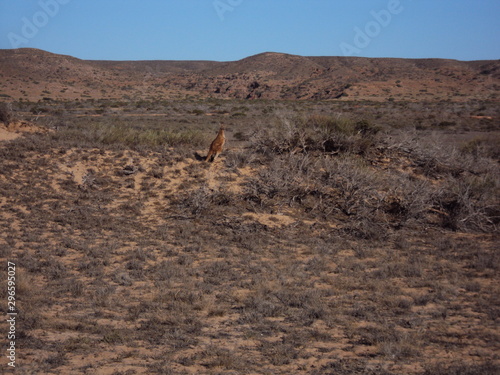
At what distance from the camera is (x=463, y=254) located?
748 centimetres

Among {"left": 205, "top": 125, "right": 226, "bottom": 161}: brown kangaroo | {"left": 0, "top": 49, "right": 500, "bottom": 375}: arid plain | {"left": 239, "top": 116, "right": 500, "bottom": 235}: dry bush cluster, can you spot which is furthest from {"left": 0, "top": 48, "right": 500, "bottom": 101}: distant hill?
{"left": 239, "top": 116, "right": 500, "bottom": 235}: dry bush cluster

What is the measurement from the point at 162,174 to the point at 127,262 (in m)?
4.22

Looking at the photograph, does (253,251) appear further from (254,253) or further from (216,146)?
(216,146)

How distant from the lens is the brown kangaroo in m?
11.3

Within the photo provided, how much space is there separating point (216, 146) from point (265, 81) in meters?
66.0

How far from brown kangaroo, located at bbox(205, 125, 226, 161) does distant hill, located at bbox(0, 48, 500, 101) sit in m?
46.4

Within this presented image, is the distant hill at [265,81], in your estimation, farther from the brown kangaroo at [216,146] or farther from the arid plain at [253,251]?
the brown kangaroo at [216,146]

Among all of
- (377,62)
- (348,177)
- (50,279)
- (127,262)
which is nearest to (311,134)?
(348,177)

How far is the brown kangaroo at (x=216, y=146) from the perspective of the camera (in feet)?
37.0

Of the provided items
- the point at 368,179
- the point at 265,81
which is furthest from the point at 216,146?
the point at 265,81

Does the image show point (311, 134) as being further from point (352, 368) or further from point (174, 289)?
point (352, 368)

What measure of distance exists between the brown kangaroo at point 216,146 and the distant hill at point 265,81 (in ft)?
152

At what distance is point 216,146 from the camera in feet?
37.4

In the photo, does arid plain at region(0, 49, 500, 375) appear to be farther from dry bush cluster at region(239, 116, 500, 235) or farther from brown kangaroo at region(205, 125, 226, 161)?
brown kangaroo at region(205, 125, 226, 161)
